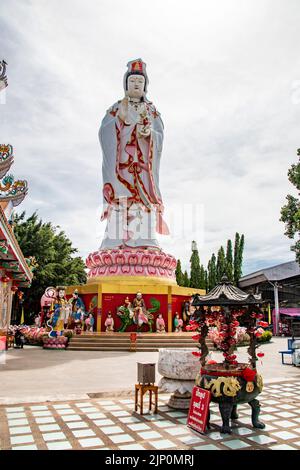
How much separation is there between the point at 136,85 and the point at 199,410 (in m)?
22.5

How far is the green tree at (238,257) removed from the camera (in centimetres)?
3793

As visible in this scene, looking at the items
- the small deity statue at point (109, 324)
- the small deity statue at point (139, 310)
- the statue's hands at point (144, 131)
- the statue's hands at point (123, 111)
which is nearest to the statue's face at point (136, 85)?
the statue's hands at point (123, 111)

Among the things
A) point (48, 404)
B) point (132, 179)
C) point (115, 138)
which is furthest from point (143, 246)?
point (48, 404)

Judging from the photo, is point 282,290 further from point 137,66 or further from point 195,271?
point 137,66

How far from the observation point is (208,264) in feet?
132

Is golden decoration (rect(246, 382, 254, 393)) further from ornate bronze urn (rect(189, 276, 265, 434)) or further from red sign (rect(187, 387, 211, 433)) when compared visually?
red sign (rect(187, 387, 211, 433))

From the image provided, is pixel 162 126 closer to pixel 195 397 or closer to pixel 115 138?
pixel 115 138

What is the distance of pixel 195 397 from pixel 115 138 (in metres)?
20.5

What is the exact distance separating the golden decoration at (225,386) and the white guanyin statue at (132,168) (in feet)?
58.5

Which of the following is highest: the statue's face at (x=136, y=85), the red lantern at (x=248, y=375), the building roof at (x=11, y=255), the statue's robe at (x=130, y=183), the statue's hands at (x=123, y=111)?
the statue's face at (x=136, y=85)

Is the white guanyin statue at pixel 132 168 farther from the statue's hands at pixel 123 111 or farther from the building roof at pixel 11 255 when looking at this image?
the building roof at pixel 11 255

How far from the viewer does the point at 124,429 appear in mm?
5559

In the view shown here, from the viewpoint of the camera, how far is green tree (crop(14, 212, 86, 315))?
2994cm

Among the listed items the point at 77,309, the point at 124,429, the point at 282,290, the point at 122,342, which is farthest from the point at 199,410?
the point at 282,290
